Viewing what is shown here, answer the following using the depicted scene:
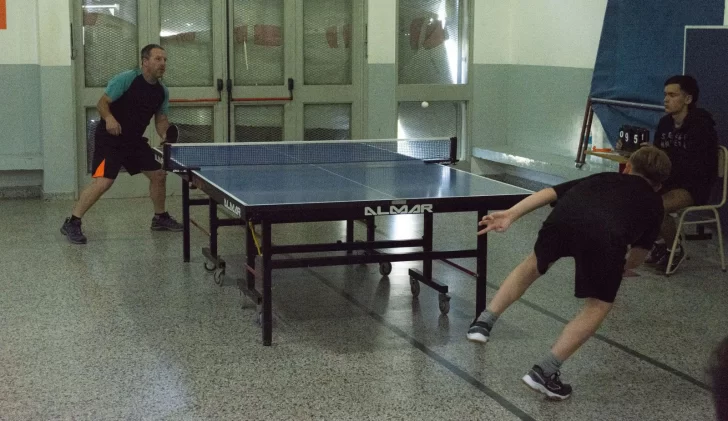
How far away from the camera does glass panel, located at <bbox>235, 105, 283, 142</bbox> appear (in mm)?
9391

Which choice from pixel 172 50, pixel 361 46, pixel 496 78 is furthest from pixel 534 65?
pixel 172 50

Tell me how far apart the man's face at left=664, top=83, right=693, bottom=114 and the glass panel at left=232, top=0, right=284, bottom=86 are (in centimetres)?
416

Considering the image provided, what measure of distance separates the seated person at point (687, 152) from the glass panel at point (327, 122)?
396 centimetres

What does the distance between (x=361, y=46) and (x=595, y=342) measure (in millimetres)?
5313

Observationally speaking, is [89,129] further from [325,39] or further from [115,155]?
[325,39]

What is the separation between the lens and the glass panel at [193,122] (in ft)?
30.3

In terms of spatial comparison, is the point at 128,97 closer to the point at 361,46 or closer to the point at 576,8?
the point at 361,46

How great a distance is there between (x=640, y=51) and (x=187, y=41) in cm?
397

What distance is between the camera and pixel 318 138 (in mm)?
9648

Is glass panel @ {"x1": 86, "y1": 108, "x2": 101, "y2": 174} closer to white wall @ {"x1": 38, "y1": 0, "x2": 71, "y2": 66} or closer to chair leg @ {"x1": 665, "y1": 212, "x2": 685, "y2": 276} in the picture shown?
white wall @ {"x1": 38, "y1": 0, "x2": 71, "y2": 66}

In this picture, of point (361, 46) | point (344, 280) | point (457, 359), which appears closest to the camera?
point (457, 359)

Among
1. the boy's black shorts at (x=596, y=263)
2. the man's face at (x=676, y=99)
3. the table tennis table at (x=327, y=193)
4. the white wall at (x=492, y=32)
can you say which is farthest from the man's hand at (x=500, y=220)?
the white wall at (x=492, y=32)

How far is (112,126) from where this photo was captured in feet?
22.8

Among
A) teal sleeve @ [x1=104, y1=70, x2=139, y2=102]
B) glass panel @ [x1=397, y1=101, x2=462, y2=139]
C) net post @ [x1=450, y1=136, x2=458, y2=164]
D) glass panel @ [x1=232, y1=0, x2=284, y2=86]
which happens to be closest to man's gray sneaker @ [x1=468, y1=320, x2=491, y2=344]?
net post @ [x1=450, y1=136, x2=458, y2=164]
